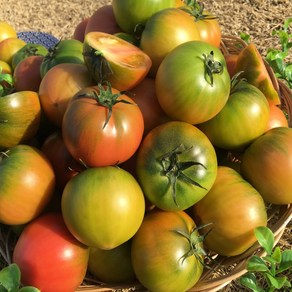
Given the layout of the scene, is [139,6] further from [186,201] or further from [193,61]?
[186,201]

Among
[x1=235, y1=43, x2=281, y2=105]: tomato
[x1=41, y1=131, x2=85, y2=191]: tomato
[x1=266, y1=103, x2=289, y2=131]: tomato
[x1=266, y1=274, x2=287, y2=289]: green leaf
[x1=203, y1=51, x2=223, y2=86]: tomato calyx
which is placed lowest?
[x1=266, y1=274, x2=287, y2=289]: green leaf

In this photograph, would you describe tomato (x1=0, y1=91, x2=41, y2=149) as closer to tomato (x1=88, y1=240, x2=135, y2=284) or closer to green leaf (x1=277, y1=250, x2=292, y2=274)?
tomato (x1=88, y1=240, x2=135, y2=284)

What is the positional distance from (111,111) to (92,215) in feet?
0.77

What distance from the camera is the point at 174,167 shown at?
3.15 feet

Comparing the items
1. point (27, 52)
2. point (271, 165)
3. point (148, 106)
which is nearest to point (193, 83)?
point (148, 106)

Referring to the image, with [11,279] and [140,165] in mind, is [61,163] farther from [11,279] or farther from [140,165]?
[11,279]

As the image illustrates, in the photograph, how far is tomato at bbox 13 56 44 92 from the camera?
4.27 ft

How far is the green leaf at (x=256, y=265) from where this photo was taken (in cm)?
99

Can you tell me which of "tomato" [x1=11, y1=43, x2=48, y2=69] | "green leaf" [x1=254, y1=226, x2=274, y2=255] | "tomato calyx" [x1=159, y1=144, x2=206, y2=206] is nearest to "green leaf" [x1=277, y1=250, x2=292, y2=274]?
"green leaf" [x1=254, y1=226, x2=274, y2=255]

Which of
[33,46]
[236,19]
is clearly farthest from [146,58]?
[236,19]

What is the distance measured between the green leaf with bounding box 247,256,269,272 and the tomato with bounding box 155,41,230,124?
38 centimetres

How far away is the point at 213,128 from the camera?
3.68 ft

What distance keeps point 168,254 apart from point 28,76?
731 mm

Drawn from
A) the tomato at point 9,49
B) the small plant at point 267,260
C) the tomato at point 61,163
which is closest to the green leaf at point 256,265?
the small plant at point 267,260
